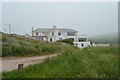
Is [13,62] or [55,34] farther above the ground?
[55,34]

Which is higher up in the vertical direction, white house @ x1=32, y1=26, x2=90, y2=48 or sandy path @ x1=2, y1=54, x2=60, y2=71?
white house @ x1=32, y1=26, x2=90, y2=48

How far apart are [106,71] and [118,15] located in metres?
1.59

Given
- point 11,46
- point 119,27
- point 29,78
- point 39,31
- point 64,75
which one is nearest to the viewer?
point 29,78

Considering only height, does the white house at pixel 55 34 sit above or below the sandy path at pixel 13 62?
above

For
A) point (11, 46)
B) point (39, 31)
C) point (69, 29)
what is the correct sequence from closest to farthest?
point (11, 46) → point (39, 31) → point (69, 29)

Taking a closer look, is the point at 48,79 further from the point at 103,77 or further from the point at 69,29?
the point at 69,29

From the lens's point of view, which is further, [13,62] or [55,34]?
[55,34]

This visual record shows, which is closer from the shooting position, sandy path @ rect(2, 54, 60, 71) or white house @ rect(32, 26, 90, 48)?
sandy path @ rect(2, 54, 60, 71)

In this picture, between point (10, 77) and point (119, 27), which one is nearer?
point (10, 77)

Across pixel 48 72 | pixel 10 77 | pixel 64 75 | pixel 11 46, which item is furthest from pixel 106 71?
pixel 11 46

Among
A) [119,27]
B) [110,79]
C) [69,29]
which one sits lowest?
[110,79]

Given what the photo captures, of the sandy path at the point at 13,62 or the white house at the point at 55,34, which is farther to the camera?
the white house at the point at 55,34

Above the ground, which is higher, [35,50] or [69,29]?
[69,29]

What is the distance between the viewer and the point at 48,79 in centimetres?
250
